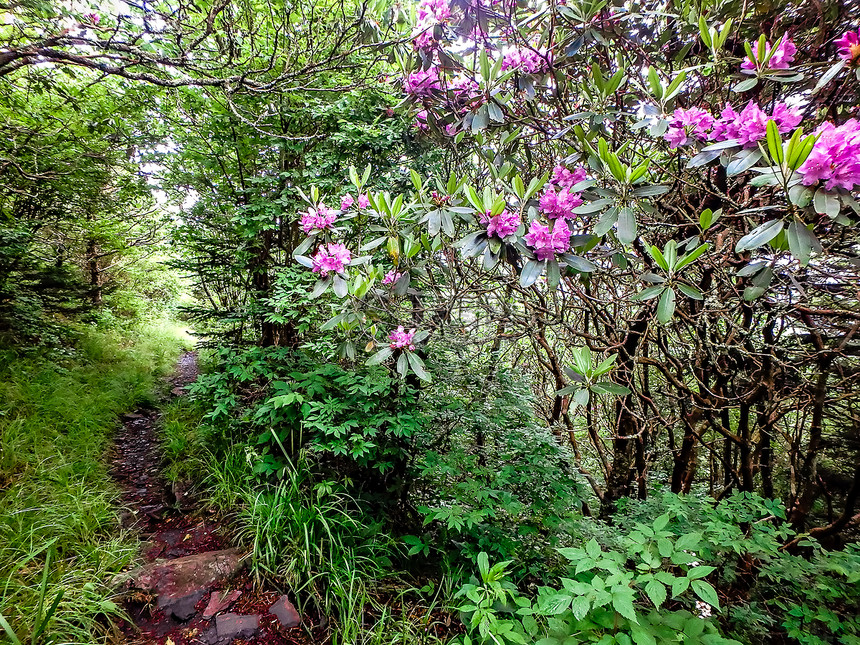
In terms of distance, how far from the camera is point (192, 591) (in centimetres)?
189

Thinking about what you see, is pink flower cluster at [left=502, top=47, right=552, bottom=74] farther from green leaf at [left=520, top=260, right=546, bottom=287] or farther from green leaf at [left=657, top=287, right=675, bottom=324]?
green leaf at [left=657, top=287, right=675, bottom=324]

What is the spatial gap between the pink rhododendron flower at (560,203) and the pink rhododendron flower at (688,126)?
38 centimetres

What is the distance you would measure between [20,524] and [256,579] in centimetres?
118

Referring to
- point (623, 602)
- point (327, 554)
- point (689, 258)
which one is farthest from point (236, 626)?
point (689, 258)

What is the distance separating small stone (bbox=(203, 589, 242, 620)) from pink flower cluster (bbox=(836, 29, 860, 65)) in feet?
10.7

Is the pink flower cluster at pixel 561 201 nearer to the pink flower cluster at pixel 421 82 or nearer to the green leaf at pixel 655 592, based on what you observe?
the pink flower cluster at pixel 421 82

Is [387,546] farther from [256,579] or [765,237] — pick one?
[765,237]

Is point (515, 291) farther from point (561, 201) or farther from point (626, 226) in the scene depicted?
point (626, 226)

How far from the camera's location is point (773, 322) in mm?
1934

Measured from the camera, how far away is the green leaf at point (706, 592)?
3.43ft

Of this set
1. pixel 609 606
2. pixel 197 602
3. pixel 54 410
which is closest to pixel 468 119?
pixel 609 606

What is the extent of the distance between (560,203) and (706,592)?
1.29 meters

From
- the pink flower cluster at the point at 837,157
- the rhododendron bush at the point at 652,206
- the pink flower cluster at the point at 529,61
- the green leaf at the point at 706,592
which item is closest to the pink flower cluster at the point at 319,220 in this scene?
the rhododendron bush at the point at 652,206

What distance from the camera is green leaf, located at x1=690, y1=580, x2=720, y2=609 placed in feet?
3.43
